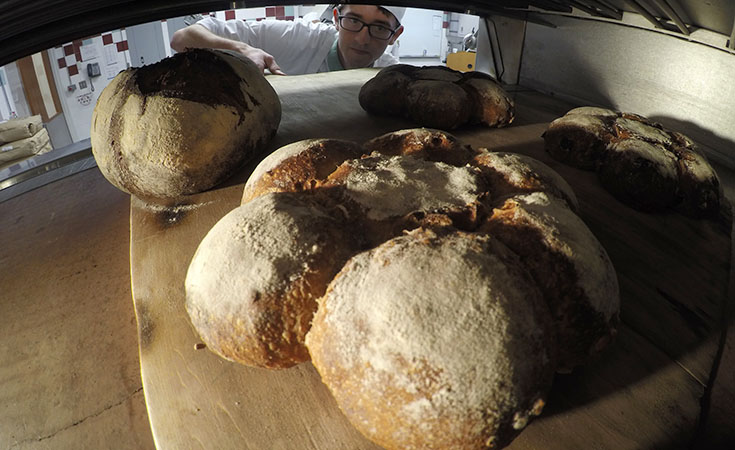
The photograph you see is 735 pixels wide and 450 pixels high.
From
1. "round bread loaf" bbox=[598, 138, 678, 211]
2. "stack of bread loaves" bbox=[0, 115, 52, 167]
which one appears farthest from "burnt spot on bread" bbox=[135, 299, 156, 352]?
"stack of bread loaves" bbox=[0, 115, 52, 167]

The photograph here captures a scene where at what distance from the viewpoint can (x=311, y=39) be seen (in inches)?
158

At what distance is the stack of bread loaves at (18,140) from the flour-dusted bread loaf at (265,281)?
2.63 meters

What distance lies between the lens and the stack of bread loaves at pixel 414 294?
63 centimetres

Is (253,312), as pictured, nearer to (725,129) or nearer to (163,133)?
(163,133)

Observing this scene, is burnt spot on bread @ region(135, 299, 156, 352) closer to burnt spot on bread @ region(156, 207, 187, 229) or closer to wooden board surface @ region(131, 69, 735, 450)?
wooden board surface @ region(131, 69, 735, 450)

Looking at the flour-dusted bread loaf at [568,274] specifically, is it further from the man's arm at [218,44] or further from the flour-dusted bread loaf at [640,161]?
the man's arm at [218,44]

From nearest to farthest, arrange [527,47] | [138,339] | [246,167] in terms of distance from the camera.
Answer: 1. [138,339]
2. [246,167]
3. [527,47]

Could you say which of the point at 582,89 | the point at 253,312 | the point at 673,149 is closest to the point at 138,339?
the point at 253,312

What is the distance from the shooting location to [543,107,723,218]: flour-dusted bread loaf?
4.67ft

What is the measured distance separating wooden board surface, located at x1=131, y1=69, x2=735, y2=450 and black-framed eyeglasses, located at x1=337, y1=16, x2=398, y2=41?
8.34ft

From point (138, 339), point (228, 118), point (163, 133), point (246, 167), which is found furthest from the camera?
point (246, 167)

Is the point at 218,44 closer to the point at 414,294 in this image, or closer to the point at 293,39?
the point at 293,39

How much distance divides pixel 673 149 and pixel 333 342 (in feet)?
4.99

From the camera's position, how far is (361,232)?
2.85 ft
